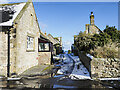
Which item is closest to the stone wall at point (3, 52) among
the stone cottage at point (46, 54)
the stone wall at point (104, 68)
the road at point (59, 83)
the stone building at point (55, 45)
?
the road at point (59, 83)

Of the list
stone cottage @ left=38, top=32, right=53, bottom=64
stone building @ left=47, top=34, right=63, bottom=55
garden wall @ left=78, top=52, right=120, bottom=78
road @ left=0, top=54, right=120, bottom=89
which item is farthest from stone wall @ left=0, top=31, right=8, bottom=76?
stone building @ left=47, top=34, right=63, bottom=55

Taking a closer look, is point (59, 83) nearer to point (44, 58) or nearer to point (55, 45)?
point (44, 58)

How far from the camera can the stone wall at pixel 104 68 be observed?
6766mm

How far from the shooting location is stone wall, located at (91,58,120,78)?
6766 mm

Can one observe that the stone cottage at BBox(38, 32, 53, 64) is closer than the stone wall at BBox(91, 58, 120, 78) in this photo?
No

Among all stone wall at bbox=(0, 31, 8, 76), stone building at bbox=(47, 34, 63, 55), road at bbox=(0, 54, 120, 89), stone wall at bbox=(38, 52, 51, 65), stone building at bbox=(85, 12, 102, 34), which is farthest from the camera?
stone building at bbox=(47, 34, 63, 55)

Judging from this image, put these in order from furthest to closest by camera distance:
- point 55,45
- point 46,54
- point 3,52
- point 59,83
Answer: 1. point 55,45
2. point 46,54
3. point 3,52
4. point 59,83

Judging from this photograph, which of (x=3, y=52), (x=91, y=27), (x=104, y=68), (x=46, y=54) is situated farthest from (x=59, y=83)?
(x=91, y=27)

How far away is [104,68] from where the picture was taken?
684 cm

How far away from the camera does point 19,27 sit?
27.4 feet

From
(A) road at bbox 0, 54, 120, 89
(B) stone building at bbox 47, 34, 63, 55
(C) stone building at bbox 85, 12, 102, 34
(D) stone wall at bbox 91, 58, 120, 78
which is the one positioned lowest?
(A) road at bbox 0, 54, 120, 89

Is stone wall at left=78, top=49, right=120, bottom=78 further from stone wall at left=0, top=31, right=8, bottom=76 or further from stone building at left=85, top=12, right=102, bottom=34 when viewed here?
stone building at left=85, top=12, right=102, bottom=34

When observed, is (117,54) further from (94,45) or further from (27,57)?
(27,57)

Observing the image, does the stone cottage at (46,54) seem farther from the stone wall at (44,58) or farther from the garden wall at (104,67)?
the garden wall at (104,67)
